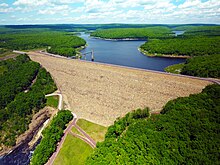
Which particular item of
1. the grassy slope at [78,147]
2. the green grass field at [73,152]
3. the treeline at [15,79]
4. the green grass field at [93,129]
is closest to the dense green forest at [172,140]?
the green grass field at [93,129]

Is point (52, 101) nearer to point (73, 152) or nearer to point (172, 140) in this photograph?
point (73, 152)

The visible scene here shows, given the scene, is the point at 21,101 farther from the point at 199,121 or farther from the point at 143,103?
the point at 199,121

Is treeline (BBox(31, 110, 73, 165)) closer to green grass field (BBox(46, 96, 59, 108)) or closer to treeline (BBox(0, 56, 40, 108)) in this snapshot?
green grass field (BBox(46, 96, 59, 108))

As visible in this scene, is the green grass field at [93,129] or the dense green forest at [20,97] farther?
the dense green forest at [20,97]

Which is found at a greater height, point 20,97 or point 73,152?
point 20,97

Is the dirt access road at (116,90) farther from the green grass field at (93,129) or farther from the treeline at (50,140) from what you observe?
the treeline at (50,140)

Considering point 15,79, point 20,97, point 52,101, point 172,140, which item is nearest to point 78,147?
point 172,140
